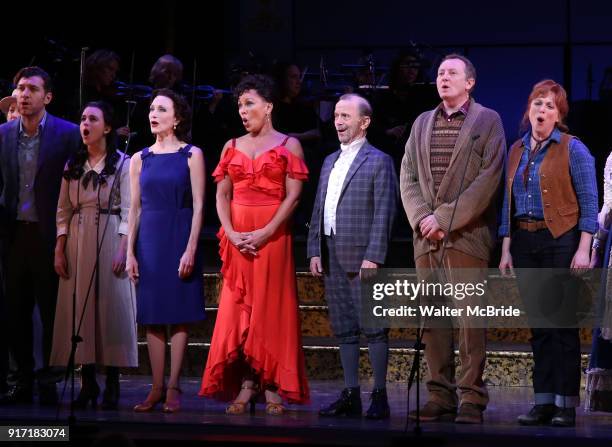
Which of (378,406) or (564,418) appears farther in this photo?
(378,406)

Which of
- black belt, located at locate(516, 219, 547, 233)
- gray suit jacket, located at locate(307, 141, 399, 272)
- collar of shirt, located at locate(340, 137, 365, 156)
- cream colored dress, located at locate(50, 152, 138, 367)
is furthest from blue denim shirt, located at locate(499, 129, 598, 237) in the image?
Answer: cream colored dress, located at locate(50, 152, 138, 367)

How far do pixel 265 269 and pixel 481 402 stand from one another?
111 centimetres

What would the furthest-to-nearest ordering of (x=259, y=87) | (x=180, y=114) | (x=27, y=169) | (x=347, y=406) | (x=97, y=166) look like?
(x=27, y=169) < (x=97, y=166) < (x=180, y=114) < (x=259, y=87) < (x=347, y=406)

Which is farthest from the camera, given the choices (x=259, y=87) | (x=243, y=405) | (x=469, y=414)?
(x=259, y=87)

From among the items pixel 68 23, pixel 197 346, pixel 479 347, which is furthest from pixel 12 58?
pixel 479 347

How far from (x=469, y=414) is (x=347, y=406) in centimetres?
57

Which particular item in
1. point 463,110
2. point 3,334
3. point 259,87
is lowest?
point 3,334

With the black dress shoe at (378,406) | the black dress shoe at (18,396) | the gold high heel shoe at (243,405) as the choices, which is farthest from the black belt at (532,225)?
the black dress shoe at (18,396)

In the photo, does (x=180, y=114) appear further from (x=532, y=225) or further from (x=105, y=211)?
(x=532, y=225)

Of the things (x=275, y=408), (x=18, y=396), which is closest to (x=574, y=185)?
(x=275, y=408)

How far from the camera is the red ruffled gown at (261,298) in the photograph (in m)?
5.63

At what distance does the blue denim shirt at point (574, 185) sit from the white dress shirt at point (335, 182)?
0.74m

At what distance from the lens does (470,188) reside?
5.29 metres

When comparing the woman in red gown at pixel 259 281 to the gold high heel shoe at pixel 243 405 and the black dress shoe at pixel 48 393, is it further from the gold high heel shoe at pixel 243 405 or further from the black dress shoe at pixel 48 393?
the black dress shoe at pixel 48 393
